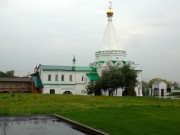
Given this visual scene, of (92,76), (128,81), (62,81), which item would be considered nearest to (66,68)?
(62,81)

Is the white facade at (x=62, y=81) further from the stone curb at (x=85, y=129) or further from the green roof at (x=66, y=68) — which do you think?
Result: the stone curb at (x=85, y=129)

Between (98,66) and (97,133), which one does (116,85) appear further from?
(97,133)

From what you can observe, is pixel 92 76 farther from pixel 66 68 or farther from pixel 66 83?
pixel 66 68

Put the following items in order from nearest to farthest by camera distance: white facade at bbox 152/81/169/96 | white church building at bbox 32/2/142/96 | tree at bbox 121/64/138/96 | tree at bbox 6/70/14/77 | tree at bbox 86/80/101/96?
tree at bbox 121/64/138/96 < tree at bbox 86/80/101/96 < white church building at bbox 32/2/142/96 < white facade at bbox 152/81/169/96 < tree at bbox 6/70/14/77

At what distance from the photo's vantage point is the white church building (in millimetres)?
73188

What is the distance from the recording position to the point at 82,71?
252 feet

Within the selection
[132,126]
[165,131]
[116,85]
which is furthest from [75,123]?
[116,85]

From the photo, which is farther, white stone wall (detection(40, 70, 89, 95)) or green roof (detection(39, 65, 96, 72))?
green roof (detection(39, 65, 96, 72))

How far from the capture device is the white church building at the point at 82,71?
240 ft

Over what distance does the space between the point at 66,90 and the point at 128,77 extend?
2023 cm

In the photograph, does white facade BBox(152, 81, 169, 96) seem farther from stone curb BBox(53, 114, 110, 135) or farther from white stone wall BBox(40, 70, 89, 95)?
stone curb BBox(53, 114, 110, 135)

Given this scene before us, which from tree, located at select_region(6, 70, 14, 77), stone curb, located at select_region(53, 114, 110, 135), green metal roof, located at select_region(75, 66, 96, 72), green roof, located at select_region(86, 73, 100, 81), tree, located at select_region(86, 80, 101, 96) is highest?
tree, located at select_region(6, 70, 14, 77)

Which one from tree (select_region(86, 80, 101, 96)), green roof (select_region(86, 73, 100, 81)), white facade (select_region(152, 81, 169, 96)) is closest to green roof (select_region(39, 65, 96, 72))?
green roof (select_region(86, 73, 100, 81))

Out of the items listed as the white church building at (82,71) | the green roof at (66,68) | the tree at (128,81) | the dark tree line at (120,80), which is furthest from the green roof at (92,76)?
the tree at (128,81)
